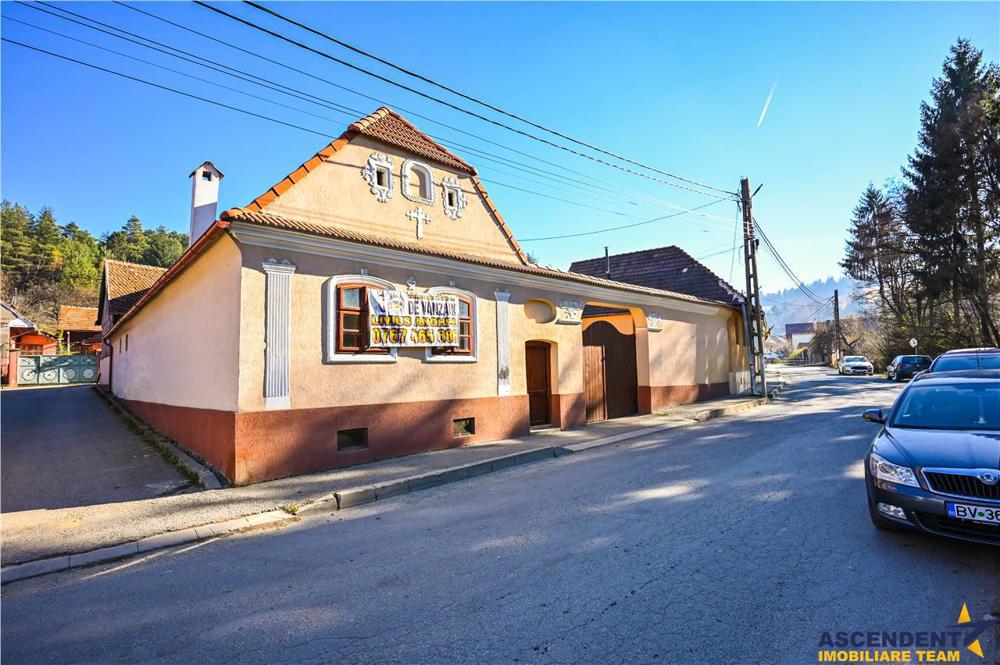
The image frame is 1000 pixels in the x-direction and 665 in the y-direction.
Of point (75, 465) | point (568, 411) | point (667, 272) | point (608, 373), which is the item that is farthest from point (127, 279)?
point (667, 272)

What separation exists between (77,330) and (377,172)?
45.6m

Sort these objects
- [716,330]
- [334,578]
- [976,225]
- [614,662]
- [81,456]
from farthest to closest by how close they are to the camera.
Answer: [976,225], [716,330], [81,456], [334,578], [614,662]

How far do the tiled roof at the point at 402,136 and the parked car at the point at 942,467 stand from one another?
32.1ft

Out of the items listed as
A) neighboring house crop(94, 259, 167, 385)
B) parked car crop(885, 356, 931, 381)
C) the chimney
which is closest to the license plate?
the chimney

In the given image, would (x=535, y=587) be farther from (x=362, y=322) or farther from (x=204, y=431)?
(x=204, y=431)

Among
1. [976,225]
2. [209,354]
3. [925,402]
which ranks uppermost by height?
[976,225]

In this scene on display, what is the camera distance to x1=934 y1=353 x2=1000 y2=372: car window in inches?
387

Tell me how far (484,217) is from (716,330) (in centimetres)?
1296

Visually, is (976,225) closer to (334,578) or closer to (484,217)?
(484,217)

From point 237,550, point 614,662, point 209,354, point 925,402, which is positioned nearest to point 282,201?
point 209,354

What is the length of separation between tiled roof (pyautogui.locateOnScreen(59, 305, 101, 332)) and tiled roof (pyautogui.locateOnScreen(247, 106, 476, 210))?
43018 millimetres

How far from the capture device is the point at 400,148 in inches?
426

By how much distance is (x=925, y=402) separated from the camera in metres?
5.26

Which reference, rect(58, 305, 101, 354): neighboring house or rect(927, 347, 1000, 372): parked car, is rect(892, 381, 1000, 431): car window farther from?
rect(58, 305, 101, 354): neighboring house
